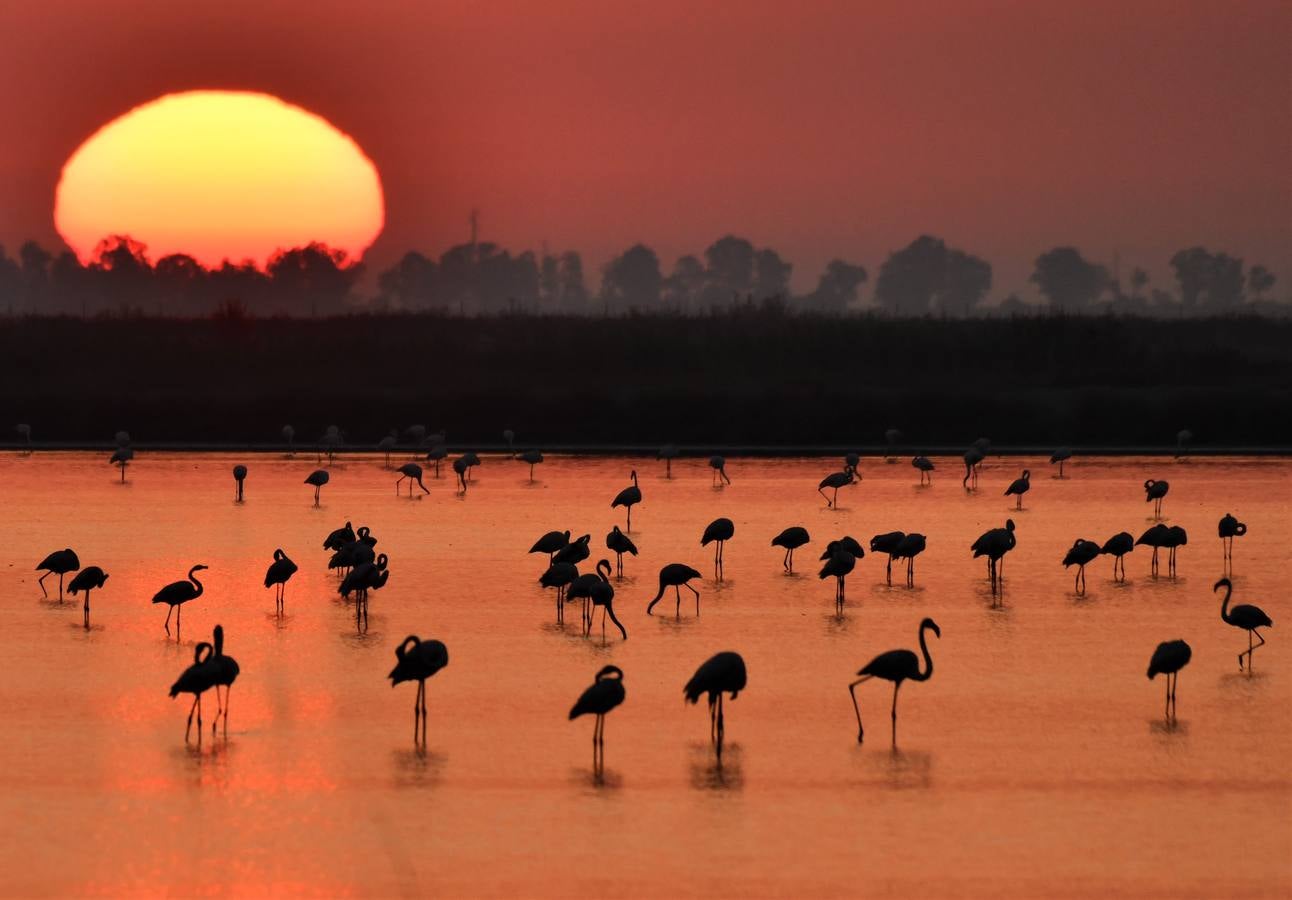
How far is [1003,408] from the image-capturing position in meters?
68.6

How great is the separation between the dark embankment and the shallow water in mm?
32973

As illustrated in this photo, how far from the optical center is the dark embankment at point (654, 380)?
6812cm

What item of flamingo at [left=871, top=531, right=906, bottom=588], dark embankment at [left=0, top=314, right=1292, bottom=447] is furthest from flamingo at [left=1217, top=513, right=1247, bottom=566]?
dark embankment at [left=0, top=314, right=1292, bottom=447]

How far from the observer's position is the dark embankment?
68.1 metres

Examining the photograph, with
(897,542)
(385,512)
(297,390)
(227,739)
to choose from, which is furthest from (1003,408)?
(227,739)

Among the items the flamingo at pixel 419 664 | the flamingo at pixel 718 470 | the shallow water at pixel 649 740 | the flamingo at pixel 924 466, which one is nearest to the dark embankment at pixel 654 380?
the flamingo at pixel 924 466

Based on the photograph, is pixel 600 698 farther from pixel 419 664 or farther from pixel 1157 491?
pixel 1157 491

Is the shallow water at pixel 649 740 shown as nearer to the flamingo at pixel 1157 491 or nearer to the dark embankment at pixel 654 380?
the flamingo at pixel 1157 491

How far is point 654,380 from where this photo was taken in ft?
259

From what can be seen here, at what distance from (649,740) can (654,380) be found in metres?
60.1

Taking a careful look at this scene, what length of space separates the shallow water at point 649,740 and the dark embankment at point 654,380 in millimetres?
32973

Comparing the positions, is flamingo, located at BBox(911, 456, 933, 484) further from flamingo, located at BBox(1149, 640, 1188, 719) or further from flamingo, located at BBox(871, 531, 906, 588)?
flamingo, located at BBox(1149, 640, 1188, 719)

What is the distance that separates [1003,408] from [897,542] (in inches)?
1595

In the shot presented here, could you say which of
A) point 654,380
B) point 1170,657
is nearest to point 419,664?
point 1170,657
